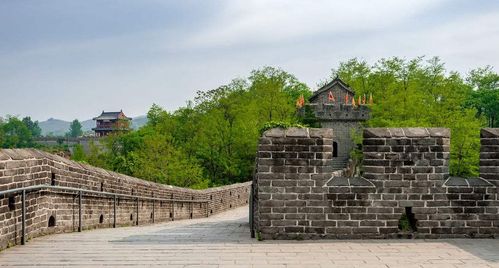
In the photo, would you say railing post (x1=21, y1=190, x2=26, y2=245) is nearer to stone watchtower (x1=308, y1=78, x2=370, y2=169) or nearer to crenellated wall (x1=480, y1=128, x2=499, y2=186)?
crenellated wall (x1=480, y1=128, x2=499, y2=186)

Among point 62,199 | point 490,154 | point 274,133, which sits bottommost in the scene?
point 62,199

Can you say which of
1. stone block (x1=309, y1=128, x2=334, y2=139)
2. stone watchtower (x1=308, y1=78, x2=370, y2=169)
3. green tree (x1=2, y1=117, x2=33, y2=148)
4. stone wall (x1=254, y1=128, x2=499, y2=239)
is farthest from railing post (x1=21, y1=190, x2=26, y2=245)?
green tree (x1=2, y1=117, x2=33, y2=148)

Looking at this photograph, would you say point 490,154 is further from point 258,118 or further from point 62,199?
point 258,118

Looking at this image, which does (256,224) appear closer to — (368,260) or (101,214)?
(368,260)

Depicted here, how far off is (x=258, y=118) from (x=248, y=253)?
4154cm

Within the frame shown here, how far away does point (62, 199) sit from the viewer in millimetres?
8234

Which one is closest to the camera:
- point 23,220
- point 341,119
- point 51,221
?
point 23,220

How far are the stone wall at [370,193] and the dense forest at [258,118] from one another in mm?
28090

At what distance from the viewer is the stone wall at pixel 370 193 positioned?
630cm

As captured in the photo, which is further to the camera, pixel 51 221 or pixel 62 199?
pixel 62 199

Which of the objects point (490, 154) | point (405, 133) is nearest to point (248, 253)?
point (405, 133)

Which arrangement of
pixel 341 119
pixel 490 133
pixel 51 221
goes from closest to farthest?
pixel 490 133 < pixel 51 221 < pixel 341 119

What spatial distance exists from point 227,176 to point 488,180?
40.5m

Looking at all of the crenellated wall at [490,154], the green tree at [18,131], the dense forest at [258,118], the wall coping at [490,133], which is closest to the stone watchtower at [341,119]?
the dense forest at [258,118]
